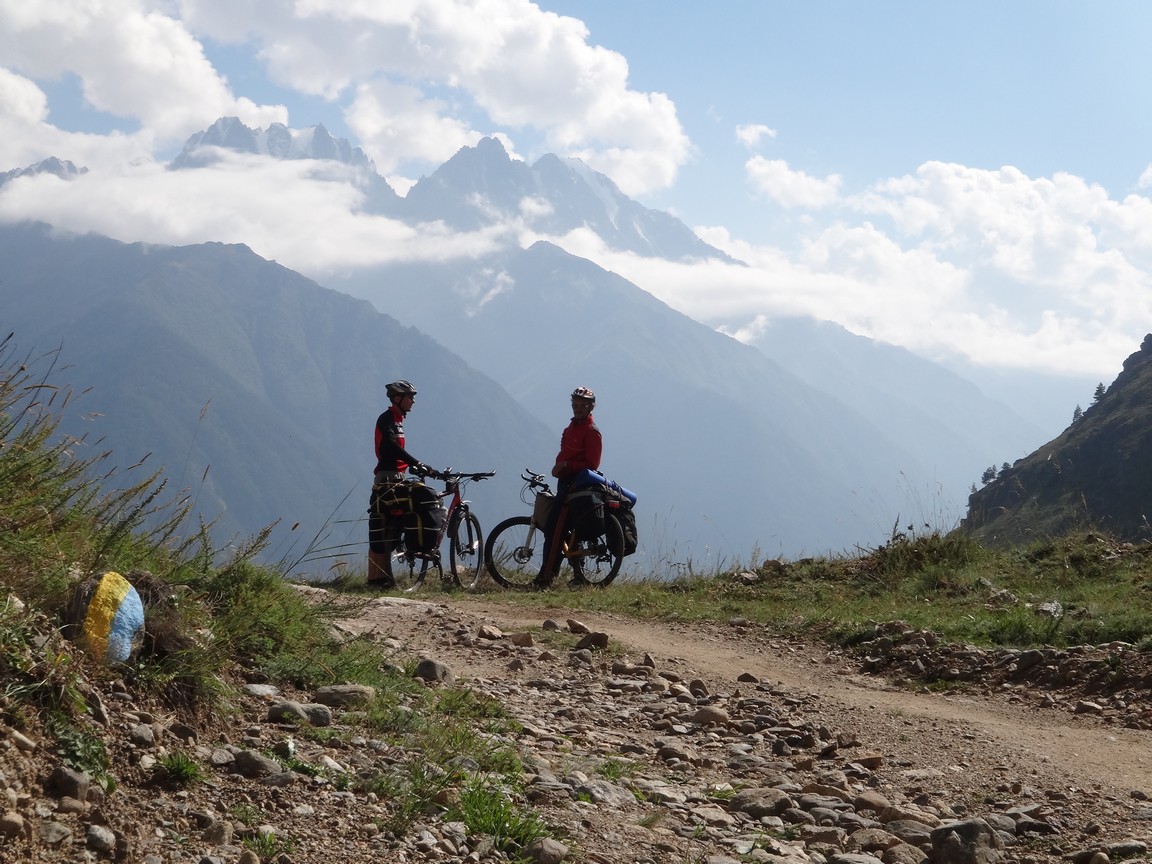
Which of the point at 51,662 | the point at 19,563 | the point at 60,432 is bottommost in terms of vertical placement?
the point at 51,662

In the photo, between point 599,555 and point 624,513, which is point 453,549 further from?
point 624,513

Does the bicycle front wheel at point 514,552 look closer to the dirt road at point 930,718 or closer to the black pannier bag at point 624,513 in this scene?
the black pannier bag at point 624,513

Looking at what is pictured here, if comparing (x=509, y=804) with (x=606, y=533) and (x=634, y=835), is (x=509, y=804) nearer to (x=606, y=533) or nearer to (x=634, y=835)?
(x=634, y=835)

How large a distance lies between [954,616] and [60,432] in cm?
831

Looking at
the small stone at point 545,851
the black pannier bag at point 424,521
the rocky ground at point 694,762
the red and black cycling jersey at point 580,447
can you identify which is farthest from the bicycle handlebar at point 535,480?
the small stone at point 545,851

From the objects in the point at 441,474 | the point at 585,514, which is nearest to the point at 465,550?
the point at 441,474

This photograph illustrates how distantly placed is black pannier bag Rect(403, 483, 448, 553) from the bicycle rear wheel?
5.93ft

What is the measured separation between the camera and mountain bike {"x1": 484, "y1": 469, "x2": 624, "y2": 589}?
46.4ft

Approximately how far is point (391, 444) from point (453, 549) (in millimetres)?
1746

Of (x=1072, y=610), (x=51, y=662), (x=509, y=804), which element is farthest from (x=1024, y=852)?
(x=1072, y=610)

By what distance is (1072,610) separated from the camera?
32.8ft

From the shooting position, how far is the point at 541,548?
1492 centimetres

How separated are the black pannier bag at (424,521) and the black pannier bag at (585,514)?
5.61ft

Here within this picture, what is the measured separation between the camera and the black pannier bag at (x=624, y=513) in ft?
47.0
